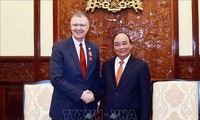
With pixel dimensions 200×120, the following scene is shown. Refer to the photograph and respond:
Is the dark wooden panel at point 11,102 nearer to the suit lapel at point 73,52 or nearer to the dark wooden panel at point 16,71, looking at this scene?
the dark wooden panel at point 16,71

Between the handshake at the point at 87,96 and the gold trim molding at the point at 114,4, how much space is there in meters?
1.60

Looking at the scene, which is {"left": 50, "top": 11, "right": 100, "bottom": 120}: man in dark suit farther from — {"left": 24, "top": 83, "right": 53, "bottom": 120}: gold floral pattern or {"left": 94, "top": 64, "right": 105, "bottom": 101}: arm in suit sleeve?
{"left": 24, "top": 83, "right": 53, "bottom": 120}: gold floral pattern

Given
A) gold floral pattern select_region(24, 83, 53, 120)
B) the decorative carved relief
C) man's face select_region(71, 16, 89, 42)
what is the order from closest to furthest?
man's face select_region(71, 16, 89, 42), gold floral pattern select_region(24, 83, 53, 120), the decorative carved relief

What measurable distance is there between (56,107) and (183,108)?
45.2 inches

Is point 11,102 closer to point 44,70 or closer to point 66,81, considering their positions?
point 44,70

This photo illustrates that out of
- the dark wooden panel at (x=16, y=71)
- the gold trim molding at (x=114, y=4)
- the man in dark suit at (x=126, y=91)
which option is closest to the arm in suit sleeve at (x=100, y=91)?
the man in dark suit at (x=126, y=91)

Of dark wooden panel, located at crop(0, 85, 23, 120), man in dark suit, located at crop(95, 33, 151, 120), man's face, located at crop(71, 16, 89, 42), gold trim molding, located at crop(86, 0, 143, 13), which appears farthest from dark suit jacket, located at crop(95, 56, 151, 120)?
dark wooden panel, located at crop(0, 85, 23, 120)

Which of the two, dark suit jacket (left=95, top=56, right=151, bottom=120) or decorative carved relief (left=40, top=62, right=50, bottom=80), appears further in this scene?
decorative carved relief (left=40, top=62, right=50, bottom=80)

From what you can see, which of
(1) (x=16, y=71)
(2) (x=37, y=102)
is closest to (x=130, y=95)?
(2) (x=37, y=102)

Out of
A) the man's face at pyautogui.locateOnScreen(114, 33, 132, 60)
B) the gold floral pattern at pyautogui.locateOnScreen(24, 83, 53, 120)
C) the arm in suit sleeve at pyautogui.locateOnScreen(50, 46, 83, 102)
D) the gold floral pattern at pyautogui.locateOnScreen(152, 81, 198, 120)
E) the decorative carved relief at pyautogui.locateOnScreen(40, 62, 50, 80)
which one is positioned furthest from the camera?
the decorative carved relief at pyautogui.locateOnScreen(40, 62, 50, 80)

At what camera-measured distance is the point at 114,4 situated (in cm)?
344

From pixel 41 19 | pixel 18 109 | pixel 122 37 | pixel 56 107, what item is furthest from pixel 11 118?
pixel 122 37

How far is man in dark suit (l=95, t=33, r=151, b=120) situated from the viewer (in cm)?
226

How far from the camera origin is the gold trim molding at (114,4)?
3.40 metres
